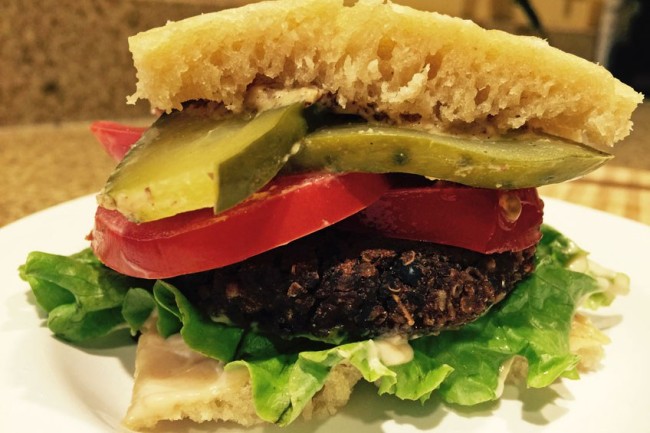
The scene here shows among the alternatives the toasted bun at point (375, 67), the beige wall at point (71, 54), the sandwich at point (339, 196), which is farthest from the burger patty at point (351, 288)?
the beige wall at point (71, 54)

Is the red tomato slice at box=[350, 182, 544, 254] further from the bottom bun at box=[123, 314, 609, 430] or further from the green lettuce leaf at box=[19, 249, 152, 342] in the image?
the green lettuce leaf at box=[19, 249, 152, 342]

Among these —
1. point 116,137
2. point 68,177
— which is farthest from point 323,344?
point 68,177

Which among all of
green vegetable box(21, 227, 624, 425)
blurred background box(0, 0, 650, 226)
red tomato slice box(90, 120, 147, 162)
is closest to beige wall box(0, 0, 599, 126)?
blurred background box(0, 0, 650, 226)

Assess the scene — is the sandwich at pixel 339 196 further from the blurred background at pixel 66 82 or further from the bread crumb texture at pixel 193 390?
the blurred background at pixel 66 82

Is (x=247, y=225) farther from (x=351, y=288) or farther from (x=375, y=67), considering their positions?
(x=375, y=67)

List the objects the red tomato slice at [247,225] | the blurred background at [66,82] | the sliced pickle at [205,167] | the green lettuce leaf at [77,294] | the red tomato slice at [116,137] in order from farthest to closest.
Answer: the blurred background at [66,82] → the red tomato slice at [116,137] → the green lettuce leaf at [77,294] → the red tomato slice at [247,225] → the sliced pickle at [205,167]

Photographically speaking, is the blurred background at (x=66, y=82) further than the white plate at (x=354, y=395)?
Yes

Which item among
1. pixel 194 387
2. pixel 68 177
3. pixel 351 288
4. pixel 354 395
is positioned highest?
pixel 351 288

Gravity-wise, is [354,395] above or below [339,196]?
below
